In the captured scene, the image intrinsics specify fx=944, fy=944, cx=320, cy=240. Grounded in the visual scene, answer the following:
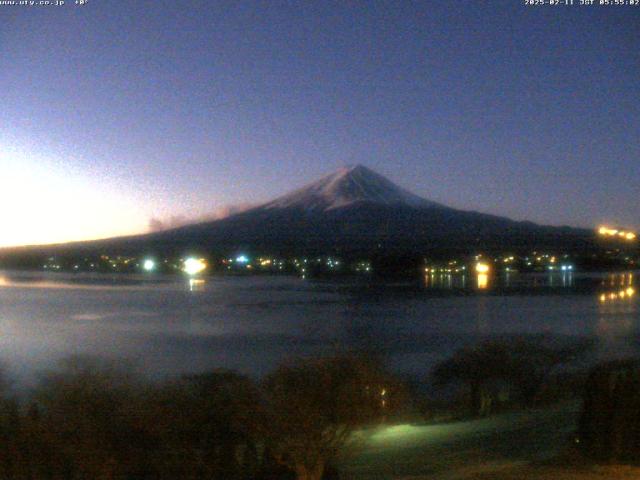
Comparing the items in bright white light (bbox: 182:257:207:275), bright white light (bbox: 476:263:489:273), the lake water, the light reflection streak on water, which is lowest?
the light reflection streak on water

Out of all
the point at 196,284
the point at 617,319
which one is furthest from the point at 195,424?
the point at 196,284

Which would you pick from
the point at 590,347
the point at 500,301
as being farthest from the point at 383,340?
the point at 500,301

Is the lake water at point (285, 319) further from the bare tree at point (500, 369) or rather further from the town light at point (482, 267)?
the town light at point (482, 267)

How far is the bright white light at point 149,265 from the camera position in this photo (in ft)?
211

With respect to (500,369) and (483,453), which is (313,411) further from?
(500,369)

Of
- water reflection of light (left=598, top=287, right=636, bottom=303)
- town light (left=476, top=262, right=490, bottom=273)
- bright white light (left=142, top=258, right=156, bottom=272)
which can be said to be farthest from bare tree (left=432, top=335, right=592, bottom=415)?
bright white light (left=142, top=258, right=156, bottom=272)

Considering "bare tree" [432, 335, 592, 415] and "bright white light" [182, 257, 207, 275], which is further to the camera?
"bright white light" [182, 257, 207, 275]

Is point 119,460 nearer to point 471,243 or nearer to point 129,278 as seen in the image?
point 471,243

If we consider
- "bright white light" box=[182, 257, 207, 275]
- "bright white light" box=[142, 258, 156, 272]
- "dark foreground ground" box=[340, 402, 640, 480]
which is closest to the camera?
"dark foreground ground" box=[340, 402, 640, 480]

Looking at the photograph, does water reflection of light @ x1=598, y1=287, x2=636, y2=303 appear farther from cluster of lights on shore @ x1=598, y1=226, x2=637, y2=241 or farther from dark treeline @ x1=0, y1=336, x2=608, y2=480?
dark treeline @ x1=0, y1=336, x2=608, y2=480

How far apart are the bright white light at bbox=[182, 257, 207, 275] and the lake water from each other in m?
7.39

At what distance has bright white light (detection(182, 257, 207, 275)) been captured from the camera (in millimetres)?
61781

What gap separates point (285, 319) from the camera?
32125 mm

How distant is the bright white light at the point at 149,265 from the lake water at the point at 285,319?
34.2ft
